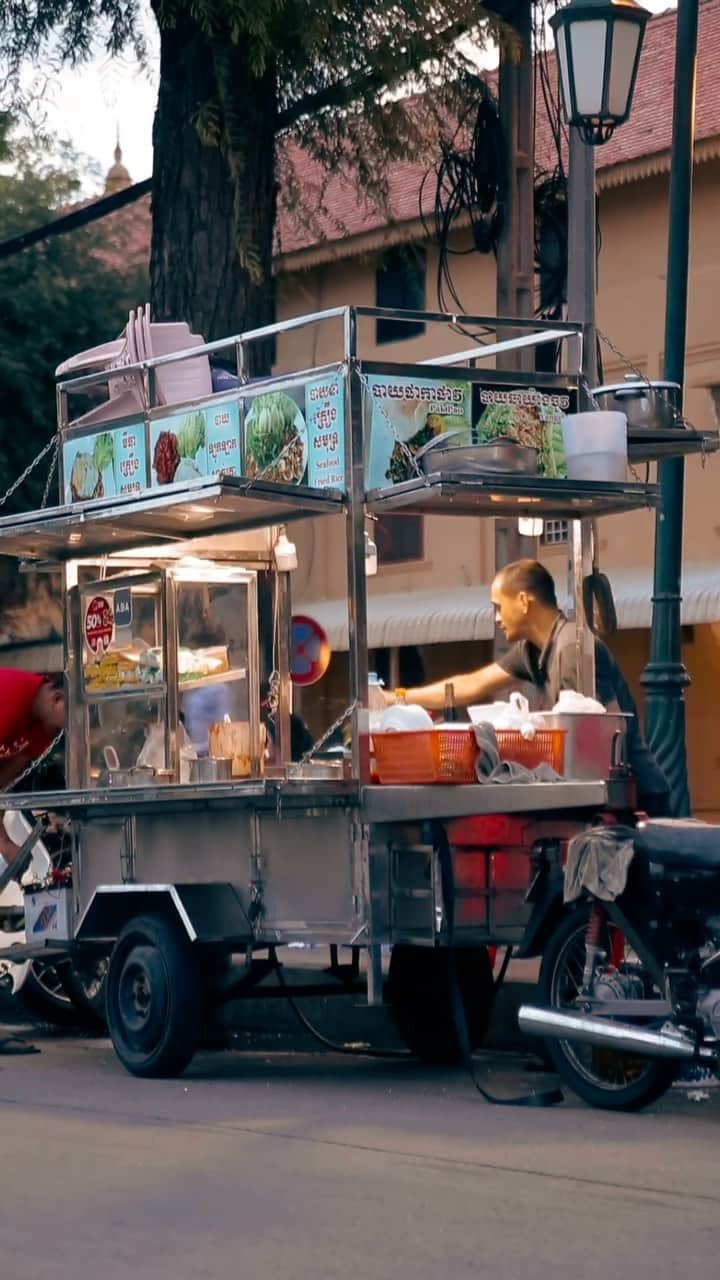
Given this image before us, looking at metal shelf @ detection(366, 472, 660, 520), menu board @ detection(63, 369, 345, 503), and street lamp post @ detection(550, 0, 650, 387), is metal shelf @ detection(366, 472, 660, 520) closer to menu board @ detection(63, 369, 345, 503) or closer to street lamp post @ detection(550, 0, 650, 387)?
menu board @ detection(63, 369, 345, 503)

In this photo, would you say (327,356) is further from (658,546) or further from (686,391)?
(658,546)

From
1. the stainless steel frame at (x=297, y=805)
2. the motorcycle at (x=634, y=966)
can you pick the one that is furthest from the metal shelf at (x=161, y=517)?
the motorcycle at (x=634, y=966)

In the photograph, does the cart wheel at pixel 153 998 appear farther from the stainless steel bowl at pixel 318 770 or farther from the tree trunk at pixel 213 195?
the tree trunk at pixel 213 195

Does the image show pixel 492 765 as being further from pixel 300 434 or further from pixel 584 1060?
pixel 300 434

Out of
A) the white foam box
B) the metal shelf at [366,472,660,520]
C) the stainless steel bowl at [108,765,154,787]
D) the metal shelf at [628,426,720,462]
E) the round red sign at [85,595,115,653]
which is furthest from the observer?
the round red sign at [85,595,115,653]

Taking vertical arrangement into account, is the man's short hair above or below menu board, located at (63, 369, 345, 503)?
below

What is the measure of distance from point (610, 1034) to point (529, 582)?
8.69ft

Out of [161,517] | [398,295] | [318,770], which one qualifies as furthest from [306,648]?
[398,295]

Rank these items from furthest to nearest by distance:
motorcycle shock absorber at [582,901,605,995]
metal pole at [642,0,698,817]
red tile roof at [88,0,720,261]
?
red tile roof at [88,0,720,261] < metal pole at [642,0,698,817] < motorcycle shock absorber at [582,901,605,995]

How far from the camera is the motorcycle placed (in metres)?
8.16

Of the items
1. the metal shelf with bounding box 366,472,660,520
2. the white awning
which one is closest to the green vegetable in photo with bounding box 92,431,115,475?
the metal shelf with bounding box 366,472,660,520

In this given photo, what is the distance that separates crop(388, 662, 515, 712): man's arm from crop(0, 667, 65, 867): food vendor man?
2.27 m

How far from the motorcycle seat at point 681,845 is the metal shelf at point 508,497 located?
5.42 feet

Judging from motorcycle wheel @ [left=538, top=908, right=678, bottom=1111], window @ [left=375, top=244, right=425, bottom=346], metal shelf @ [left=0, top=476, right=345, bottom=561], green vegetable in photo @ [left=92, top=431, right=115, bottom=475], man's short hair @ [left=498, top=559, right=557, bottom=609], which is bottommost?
motorcycle wheel @ [left=538, top=908, right=678, bottom=1111]
